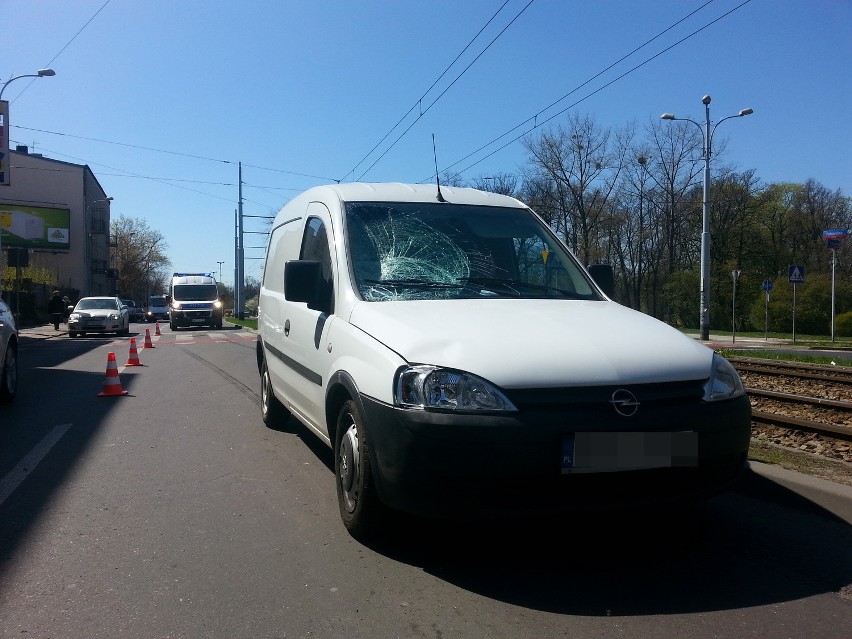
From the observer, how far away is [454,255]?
16.9 feet

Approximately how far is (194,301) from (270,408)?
29.3m

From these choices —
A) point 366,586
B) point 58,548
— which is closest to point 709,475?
point 366,586

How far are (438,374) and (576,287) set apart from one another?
191 cm

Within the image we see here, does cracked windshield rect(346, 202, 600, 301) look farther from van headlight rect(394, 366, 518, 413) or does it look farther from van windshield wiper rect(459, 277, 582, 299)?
van headlight rect(394, 366, 518, 413)

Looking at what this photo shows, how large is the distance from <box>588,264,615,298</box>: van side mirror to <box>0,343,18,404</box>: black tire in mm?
7148

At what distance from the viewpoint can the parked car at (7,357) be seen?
29.9 ft

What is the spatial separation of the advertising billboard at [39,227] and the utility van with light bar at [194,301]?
101ft

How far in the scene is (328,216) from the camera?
17.5 feet

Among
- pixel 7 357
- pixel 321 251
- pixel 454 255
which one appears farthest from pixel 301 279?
pixel 7 357

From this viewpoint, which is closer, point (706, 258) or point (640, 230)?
point (706, 258)

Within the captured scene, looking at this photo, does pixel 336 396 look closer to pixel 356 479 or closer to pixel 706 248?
pixel 356 479

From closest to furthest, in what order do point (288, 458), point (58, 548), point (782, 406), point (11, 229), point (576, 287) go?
point (58, 548) < point (576, 287) < point (288, 458) < point (782, 406) < point (11, 229)

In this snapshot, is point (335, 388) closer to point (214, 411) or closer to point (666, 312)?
point (214, 411)

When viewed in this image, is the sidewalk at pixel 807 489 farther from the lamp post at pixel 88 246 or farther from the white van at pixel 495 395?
the lamp post at pixel 88 246
